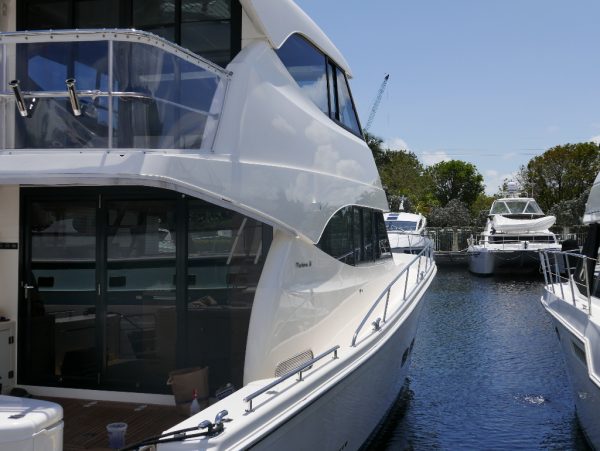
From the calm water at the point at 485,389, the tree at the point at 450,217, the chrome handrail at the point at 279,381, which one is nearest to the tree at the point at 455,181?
the tree at the point at 450,217

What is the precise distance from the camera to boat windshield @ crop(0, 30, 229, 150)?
12.6 feet

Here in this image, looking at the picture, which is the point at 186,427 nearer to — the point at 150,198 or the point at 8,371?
the point at 150,198

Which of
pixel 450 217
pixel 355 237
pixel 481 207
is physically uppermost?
pixel 481 207

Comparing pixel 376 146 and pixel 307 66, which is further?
pixel 376 146

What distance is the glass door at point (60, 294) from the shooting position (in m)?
5.47

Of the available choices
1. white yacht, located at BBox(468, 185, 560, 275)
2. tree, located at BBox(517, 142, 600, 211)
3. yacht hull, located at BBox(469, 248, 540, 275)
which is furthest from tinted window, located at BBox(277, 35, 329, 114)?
tree, located at BBox(517, 142, 600, 211)

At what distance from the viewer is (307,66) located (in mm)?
5848

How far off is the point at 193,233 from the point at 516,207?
29099 millimetres

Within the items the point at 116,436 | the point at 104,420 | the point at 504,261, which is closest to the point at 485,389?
the point at 104,420

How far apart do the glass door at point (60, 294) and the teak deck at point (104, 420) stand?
1.02ft

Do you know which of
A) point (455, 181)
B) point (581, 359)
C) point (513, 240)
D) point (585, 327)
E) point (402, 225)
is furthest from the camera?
point (455, 181)

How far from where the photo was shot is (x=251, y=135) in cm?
451

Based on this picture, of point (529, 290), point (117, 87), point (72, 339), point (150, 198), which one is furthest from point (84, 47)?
point (529, 290)

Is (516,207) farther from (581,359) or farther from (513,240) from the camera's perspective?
(581,359)
